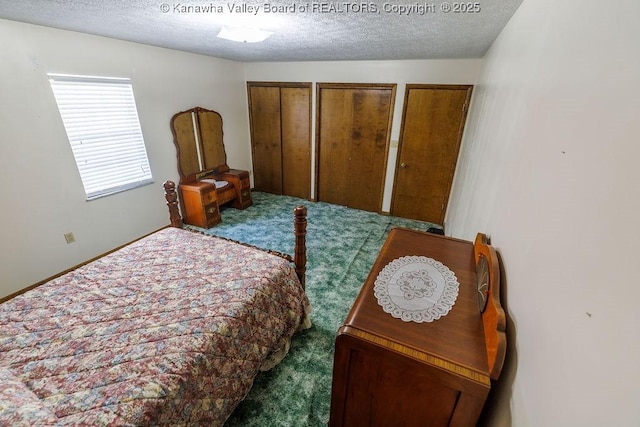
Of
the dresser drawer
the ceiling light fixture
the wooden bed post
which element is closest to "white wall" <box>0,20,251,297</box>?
the dresser drawer

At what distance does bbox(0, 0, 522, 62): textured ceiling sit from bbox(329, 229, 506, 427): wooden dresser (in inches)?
64.6

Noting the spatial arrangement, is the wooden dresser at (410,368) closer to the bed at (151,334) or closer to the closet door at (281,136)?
the bed at (151,334)

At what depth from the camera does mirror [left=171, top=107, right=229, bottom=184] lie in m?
3.60

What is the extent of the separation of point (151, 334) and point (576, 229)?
1642mm

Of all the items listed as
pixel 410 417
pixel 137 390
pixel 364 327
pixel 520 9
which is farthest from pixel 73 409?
pixel 520 9

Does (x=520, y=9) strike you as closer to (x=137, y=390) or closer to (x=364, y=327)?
(x=364, y=327)

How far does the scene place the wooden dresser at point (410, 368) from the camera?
0.82m

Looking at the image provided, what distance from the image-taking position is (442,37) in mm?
2215

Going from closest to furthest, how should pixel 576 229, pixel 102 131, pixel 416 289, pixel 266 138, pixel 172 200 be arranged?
1. pixel 576 229
2. pixel 416 289
3. pixel 172 200
4. pixel 102 131
5. pixel 266 138

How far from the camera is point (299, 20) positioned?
6.21ft

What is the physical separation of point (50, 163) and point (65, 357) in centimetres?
223

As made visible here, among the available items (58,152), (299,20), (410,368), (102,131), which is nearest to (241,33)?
(299,20)

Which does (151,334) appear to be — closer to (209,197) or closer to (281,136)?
(209,197)

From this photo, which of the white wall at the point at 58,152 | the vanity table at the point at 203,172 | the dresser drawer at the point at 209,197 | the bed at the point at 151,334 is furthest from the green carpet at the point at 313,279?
the white wall at the point at 58,152
